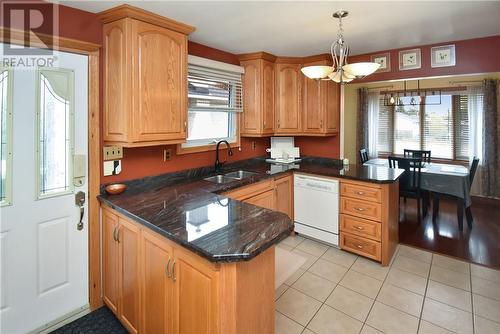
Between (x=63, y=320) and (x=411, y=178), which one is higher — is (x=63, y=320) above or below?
below

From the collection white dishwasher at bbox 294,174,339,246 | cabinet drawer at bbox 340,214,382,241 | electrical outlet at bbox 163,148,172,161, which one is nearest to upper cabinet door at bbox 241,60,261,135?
white dishwasher at bbox 294,174,339,246

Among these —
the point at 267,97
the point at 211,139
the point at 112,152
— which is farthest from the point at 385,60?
the point at 112,152

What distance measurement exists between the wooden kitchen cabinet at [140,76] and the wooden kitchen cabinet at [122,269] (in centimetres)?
62

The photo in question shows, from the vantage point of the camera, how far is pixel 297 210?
11.3 ft

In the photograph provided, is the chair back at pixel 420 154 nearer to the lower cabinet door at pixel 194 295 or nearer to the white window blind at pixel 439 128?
the white window blind at pixel 439 128

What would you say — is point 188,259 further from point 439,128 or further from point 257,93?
point 439,128

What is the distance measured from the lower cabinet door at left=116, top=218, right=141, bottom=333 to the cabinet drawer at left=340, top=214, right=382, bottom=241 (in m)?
2.18

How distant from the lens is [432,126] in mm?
5621

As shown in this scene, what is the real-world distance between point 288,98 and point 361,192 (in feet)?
4.92

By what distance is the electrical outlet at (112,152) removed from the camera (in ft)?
7.09

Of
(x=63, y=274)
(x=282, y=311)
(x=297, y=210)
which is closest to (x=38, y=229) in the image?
(x=63, y=274)

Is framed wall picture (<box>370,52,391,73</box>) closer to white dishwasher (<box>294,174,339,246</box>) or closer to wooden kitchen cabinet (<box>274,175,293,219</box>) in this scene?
white dishwasher (<box>294,174,339,246</box>)

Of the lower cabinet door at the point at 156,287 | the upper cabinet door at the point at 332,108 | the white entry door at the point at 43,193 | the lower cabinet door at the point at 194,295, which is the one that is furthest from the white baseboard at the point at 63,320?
the upper cabinet door at the point at 332,108

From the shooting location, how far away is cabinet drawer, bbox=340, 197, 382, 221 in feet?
9.11
